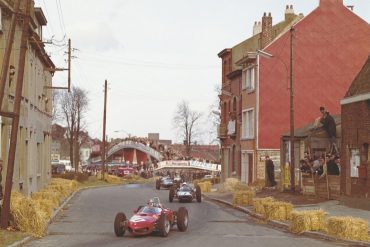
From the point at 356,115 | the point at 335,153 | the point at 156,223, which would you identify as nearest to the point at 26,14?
the point at 156,223

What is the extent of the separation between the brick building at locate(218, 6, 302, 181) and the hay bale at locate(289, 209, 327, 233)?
91.5 ft

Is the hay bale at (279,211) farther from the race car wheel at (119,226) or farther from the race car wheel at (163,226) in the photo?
the race car wheel at (119,226)

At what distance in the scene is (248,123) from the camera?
50.3 metres

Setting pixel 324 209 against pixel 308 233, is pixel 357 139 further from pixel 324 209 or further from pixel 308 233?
pixel 308 233

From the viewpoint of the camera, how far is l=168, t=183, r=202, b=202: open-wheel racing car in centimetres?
3494

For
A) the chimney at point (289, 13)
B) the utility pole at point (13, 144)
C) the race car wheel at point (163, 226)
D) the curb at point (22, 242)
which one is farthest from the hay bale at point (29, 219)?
the chimney at point (289, 13)

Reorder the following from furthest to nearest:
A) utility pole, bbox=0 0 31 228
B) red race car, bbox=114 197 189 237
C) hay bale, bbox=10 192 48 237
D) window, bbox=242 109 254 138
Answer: window, bbox=242 109 254 138, utility pole, bbox=0 0 31 228, hay bale, bbox=10 192 48 237, red race car, bbox=114 197 189 237

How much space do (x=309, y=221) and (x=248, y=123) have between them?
30338mm

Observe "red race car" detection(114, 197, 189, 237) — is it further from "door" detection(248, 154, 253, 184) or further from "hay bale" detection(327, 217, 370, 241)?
"door" detection(248, 154, 253, 184)

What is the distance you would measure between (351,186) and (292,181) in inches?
303

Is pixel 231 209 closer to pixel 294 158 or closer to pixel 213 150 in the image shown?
pixel 294 158

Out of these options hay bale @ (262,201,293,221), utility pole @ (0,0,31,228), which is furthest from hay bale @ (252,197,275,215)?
utility pole @ (0,0,31,228)

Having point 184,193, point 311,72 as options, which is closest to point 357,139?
point 184,193

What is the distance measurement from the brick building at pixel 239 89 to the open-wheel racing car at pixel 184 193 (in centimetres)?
1339
